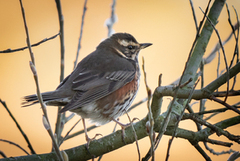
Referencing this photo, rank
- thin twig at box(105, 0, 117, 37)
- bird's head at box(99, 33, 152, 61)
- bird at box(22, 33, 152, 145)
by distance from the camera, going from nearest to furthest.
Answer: bird at box(22, 33, 152, 145)
thin twig at box(105, 0, 117, 37)
bird's head at box(99, 33, 152, 61)

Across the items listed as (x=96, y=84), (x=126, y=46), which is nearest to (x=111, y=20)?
(x=126, y=46)

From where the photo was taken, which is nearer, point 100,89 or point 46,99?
point 46,99

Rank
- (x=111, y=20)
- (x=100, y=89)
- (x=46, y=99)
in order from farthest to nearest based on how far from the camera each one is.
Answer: (x=111, y=20) < (x=100, y=89) < (x=46, y=99)

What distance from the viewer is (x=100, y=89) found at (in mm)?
2717

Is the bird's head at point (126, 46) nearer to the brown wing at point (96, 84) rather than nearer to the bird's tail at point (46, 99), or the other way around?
the brown wing at point (96, 84)

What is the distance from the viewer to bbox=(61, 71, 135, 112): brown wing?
254cm

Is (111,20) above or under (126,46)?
above

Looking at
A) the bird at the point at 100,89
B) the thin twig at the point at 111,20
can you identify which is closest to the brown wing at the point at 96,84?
the bird at the point at 100,89

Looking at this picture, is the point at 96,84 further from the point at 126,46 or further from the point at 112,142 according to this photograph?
the point at 126,46

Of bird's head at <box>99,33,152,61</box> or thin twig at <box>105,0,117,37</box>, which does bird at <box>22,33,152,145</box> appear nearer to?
bird's head at <box>99,33,152,61</box>

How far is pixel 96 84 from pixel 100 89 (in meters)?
0.07

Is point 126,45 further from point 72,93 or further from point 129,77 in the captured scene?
point 72,93

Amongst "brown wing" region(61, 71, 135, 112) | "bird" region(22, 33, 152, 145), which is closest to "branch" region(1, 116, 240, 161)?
"bird" region(22, 33, 152, 145)

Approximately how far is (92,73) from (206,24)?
1.22m
